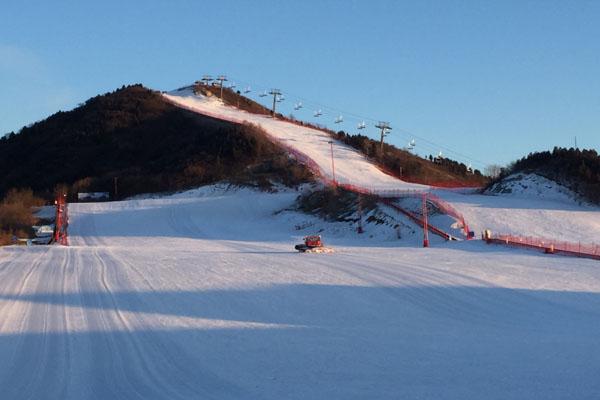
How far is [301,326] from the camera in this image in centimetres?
1478

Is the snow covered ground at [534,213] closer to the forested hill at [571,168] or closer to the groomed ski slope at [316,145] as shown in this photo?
the forested hill at [571,168]

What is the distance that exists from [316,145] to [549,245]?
47.2 metres

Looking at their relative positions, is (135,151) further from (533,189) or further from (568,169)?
(568,169)

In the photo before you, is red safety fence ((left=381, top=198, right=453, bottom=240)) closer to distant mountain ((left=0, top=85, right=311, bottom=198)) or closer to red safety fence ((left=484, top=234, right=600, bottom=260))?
red safety fence ((left=484, top=234, right=600, bottom=260))

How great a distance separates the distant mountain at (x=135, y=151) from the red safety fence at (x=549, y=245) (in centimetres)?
2706

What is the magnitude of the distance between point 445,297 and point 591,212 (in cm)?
2894

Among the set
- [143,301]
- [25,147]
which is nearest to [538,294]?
[143,301]

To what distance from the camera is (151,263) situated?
26609mm

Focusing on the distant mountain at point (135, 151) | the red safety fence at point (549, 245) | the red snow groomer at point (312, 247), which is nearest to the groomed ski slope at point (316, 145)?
the distant mountain at point (135, 151)

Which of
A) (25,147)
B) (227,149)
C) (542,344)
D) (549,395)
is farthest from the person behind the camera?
(25,147)

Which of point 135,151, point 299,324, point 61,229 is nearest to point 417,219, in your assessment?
point 61,229

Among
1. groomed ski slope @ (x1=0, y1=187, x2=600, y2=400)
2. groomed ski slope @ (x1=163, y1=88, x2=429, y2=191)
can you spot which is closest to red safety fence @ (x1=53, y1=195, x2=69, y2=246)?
groomed ski slope @ (x1=0, y1=187, x2=600, y2=400)

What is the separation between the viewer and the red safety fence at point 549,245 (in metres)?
29.8

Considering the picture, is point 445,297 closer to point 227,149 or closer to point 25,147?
point 227,149
